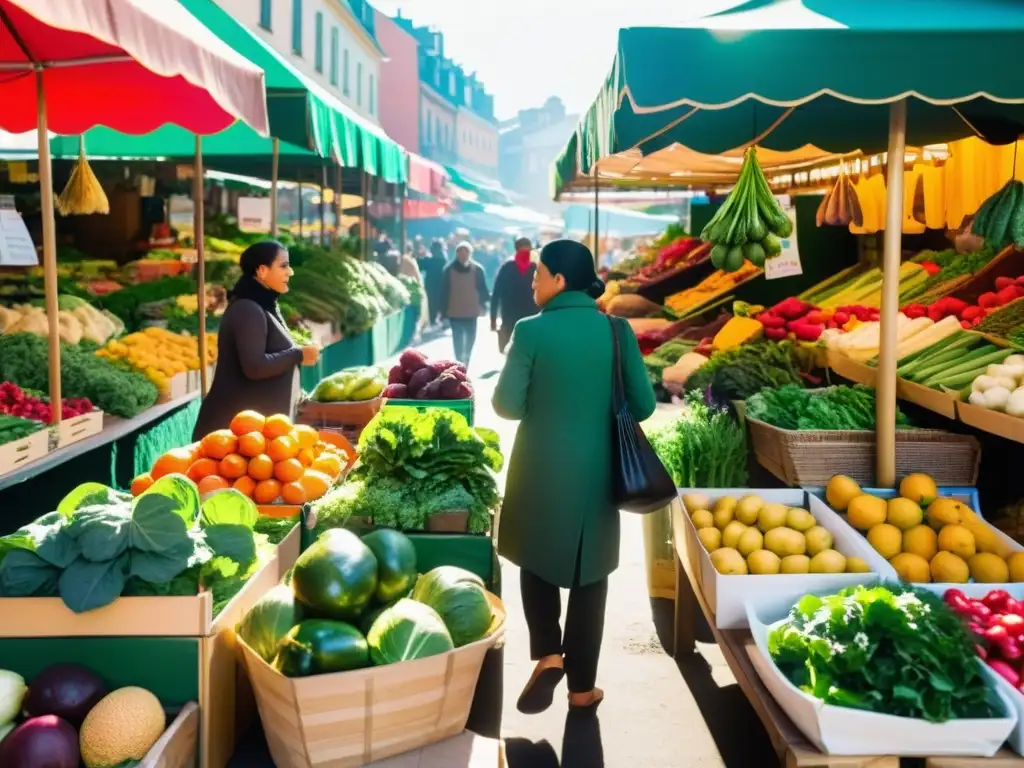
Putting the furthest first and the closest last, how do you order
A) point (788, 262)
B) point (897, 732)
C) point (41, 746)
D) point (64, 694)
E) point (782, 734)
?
point (788, 262) < point (782, 734) < point (897, 732) < point (64, 694) < point (41, 746)

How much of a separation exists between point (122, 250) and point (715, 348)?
737 cm

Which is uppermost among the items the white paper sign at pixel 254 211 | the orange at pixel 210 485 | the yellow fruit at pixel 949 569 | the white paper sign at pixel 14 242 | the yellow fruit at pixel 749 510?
the white paper sign at pixel 254 211

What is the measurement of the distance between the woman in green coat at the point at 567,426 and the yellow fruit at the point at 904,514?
1140mm

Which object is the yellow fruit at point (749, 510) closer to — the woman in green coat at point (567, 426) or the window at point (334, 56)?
the woman in green coat at point (567, 426)

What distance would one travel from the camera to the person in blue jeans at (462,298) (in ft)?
46.1

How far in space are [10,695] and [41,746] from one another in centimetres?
21

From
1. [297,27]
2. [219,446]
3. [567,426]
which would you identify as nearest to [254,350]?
[219,446]

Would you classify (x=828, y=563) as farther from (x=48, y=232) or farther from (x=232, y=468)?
(x=48, y=232)

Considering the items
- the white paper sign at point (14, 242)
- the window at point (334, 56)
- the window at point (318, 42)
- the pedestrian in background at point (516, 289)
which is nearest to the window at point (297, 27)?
the window at point (318, 42)

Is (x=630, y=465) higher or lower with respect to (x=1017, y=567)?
higher

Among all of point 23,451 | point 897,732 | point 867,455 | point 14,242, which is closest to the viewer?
point 897,732

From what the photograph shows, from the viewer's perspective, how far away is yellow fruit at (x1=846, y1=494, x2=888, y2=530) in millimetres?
4129

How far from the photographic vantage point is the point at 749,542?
3.95m

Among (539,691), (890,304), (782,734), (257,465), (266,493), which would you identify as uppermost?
(890,304)
